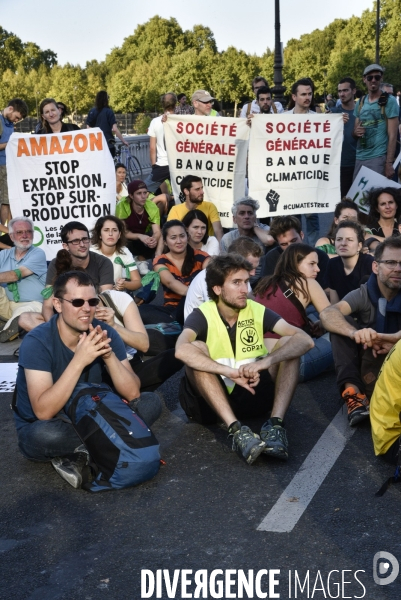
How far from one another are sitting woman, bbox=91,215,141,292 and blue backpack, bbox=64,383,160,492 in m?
3.38

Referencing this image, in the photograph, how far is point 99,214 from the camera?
9.59m

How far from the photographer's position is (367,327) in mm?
6262

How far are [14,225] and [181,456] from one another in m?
4.01

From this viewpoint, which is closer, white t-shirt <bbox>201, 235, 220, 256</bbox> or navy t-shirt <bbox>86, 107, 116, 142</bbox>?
white t-shirt <bbox>201, 235, 220, 256</bbox>

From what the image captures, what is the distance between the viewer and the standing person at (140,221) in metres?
10.4

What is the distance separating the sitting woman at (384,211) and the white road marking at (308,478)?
3.31 meters

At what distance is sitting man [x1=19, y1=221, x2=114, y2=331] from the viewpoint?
24.5 ft

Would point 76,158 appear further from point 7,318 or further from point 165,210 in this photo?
point 165,210

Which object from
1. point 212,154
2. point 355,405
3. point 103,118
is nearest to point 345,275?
point 355,405

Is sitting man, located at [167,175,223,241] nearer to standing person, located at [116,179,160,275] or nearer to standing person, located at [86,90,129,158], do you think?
standing person, located at [116,179,160,275]

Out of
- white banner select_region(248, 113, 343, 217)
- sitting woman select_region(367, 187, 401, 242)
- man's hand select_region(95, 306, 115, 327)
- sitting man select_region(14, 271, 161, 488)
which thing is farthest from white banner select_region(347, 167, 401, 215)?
sitting man select_region(14, 271, 161, 488)

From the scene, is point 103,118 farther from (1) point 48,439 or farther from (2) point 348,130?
(1) point 48,439

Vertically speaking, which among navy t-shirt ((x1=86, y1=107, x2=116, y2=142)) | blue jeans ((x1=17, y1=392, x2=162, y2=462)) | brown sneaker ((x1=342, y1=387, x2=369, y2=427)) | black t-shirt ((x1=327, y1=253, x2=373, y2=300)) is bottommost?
brown sneaker ((x1=342, y1=387, x2=369, y2=427))

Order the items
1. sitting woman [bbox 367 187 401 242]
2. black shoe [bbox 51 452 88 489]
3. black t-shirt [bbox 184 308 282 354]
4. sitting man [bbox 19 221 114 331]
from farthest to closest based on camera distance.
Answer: sitting woman [bbox 367 187 401 242] → sitting man [bbox 19 221 114 331] → black t-shirt [bbox 184 308 282 354] → black shoe [bbox 51 452 88 489]
